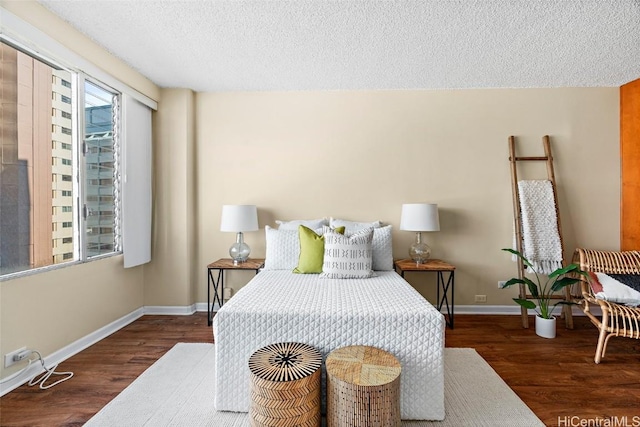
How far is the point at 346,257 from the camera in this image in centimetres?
257

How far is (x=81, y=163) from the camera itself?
2.56m

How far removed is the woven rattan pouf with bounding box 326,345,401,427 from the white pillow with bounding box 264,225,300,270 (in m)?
1.43

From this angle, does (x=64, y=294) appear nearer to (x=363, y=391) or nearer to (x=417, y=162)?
(x=363, y=391)

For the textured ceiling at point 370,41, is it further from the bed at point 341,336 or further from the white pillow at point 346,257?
the bed at point 341,336

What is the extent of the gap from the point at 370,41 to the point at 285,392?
246 cm

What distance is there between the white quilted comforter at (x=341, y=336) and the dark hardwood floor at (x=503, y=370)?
744 millimetres

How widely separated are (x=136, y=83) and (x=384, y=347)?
10.7ft

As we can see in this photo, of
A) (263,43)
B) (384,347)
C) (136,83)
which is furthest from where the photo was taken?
(136,83)

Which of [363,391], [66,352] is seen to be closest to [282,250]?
[363,391]

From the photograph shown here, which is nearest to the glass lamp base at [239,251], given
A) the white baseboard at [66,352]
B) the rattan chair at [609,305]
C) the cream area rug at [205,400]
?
the cream area rug at [205,400]

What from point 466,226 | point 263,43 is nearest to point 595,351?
point 466,226

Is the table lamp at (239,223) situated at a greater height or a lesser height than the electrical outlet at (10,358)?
greater

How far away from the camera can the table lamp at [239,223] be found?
311 centimetres

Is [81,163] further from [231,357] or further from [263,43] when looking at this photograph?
[231,357]
